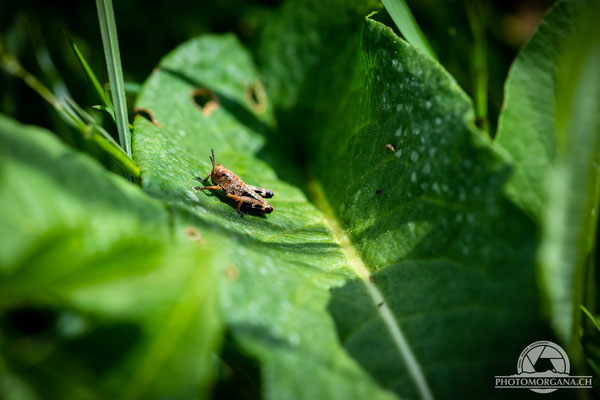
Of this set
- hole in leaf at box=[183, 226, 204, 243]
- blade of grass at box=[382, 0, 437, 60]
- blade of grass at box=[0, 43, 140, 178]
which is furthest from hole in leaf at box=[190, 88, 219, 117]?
hole in leaf at box=[183, 226, 204, 243]

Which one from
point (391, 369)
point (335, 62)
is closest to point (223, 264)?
point (391, 369)

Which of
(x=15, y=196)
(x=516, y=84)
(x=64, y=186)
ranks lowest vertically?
(x=15, y=196)

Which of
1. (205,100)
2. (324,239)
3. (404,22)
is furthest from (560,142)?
(205,100)

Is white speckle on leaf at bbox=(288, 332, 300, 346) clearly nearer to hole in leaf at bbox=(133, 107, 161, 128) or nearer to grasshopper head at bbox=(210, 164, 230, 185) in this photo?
grasshopper head at bbox=(210, 164, 230, 185)

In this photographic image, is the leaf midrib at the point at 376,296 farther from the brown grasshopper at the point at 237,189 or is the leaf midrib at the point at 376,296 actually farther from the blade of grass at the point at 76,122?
the blade of grass at the point at 76,122

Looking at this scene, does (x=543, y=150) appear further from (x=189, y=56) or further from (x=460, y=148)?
(x=189, y=56)

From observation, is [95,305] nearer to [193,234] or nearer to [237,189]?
[193,234]
